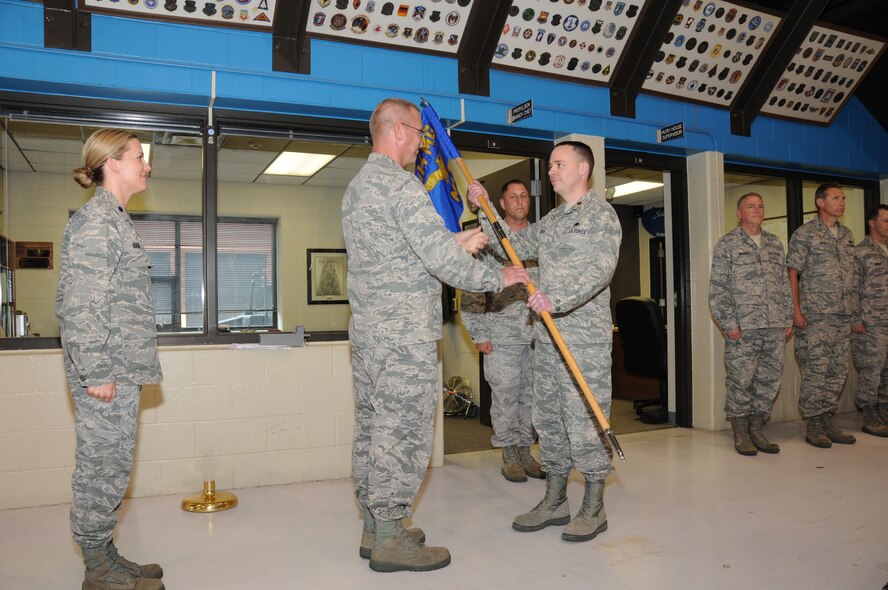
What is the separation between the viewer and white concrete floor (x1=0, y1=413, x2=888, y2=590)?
2.54 metres

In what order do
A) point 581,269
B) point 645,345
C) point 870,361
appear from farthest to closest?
point 645,345 < point 870,361 < point 581,269

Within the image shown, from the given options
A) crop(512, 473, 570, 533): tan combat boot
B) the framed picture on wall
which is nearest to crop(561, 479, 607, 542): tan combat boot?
crop(512, 473, 570, 533): tan combat boot

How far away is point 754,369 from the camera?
15.6ft

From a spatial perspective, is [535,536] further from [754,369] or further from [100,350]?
[754,369]

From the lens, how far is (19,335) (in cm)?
376

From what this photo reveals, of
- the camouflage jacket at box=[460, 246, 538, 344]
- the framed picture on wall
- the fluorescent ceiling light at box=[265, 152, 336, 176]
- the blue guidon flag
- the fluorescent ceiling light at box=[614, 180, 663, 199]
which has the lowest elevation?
the camouflage jacket at box=[460, 246, 538, 344]

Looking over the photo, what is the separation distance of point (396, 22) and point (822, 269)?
3.61 meters

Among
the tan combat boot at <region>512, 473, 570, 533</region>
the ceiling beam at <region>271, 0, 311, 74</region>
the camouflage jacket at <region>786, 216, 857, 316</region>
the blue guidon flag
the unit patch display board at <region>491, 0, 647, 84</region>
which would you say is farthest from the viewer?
the camouflage jacket at <region>786, 216, 857, 316</region>

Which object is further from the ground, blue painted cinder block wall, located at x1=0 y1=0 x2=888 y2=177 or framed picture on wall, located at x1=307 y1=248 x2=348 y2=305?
blue painted cinder block wall, located at x1=0 y1=0 x2=888 y2=177

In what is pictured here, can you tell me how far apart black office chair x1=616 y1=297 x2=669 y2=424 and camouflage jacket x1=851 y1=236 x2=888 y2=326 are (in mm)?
1529

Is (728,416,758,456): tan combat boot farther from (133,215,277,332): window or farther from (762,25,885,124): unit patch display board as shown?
(133,215,277,332): window

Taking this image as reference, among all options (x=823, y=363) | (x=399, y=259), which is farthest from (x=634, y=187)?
(x=399, y=259)

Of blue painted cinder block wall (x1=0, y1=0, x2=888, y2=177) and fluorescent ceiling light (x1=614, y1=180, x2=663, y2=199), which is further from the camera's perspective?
fluorescent ceiling light (x1=614, y1=180, x2=663, y2=199)

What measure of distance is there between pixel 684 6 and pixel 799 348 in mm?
2704
